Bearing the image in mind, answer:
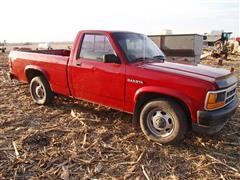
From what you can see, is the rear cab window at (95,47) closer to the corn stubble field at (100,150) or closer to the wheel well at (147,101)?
the wheel well at (147,101)

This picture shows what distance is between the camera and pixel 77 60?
580 centimetres

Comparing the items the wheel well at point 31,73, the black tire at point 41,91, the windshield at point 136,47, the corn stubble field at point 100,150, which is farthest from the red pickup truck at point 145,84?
the wheel well at point 31,73

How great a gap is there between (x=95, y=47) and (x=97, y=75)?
0.59m

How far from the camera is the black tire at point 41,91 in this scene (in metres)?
6.72

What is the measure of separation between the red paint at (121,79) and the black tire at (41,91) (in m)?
0.25

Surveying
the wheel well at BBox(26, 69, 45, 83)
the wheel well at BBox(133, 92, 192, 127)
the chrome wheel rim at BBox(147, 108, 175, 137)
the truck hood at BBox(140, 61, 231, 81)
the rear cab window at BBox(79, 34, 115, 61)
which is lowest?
the chrome wheel rim at BBox(147, 108, 175, 137)

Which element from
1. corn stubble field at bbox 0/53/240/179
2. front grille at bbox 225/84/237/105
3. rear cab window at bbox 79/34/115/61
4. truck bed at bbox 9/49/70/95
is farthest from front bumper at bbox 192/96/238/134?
truck bed at bbox 9/49/70/95

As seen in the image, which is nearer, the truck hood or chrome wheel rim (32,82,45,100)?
the truck hood

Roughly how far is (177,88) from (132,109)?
1.01m

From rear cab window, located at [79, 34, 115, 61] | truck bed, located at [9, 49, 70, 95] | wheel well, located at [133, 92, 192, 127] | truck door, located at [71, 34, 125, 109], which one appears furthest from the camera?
truck bed, located at [9, 49, 70, 95]

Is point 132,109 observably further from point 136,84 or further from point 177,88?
point 177,88

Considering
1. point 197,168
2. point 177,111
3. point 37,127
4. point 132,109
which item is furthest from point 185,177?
point 37,127

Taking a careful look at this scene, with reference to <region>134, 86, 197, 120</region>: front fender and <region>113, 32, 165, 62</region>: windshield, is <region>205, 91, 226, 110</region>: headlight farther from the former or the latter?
<region>113, 32, 165, 62</region>: windshield

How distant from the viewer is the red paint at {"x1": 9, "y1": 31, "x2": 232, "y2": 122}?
4.40 metres
